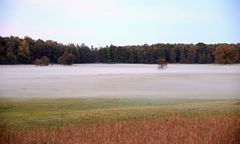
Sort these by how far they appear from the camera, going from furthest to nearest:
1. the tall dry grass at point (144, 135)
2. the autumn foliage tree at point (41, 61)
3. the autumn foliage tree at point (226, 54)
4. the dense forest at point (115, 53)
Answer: the autumn foliage tree at point (226, 54), the dense forest at point (115, 53), the autumn foliage tree at point (41, 61), the tall dry grass at point (144, 135)

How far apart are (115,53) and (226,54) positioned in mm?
2030

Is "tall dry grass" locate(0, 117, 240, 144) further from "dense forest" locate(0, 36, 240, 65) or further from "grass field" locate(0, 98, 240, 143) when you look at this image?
"dense forest" locate(0, 36, 240, 65)

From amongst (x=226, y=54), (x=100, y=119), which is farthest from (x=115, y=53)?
(x=100, y=119)

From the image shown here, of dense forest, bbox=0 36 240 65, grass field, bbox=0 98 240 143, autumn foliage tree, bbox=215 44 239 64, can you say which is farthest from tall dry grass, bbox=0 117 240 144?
dense forest, bbox=0 36 240 65

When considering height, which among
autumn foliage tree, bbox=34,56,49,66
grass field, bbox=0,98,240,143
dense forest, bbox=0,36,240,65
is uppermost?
dense forest, bbox=0,36,240,65

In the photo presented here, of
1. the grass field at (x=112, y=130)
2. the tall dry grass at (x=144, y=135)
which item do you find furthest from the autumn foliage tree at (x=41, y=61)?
the tall dry grass at (x=144, y=135)

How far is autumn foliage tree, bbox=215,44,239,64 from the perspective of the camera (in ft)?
24.7

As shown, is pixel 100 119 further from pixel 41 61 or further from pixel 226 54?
pixel 41 61

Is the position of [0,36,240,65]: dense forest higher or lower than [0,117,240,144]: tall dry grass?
higher

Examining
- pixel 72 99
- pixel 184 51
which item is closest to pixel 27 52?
pixel 184 51

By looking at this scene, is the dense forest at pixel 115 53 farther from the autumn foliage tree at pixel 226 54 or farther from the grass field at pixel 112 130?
the grass field at pixel 112 130

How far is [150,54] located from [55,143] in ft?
7.71

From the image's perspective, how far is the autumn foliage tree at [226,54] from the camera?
7539mm

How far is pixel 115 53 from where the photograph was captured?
7.64 meters
